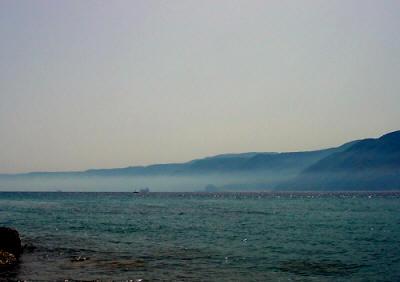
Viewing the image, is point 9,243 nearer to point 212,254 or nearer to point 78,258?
point 78,258

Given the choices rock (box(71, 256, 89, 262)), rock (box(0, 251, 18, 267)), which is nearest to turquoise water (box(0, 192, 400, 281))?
rock (box(71, 256, 89, 262))

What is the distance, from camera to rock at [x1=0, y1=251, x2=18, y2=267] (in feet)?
113

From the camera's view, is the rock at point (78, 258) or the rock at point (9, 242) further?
the rock at point (9, 242)

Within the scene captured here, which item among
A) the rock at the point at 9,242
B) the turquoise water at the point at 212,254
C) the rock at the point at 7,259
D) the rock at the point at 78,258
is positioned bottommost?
the turquoise water at the point at 212,254

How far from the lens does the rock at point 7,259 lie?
113 ft

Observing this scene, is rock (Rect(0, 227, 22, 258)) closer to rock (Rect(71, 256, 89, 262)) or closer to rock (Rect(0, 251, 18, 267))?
rock (Rect(0, 251, 18, 267))

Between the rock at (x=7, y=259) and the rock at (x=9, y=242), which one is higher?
the rock at (x=9, y=242)

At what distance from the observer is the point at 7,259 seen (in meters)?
34.9

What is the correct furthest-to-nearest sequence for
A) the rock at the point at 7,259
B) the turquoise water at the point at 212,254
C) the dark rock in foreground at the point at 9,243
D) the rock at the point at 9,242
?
the rock at the point at 9,242
the dark rock in foreground at the point at 9,243
the rock at the point at 7,259
the turquoise water at the point at 212,254

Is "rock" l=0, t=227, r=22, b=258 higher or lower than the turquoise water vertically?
higher

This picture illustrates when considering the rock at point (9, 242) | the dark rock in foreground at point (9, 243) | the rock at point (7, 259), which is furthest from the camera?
the rock at point (9, 242)

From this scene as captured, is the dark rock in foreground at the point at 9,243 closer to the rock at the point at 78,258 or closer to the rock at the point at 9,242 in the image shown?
the rock at the point at 9,242

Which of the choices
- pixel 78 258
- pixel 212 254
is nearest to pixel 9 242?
pixel 78 258

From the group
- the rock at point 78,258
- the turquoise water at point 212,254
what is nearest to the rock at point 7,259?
the turquoise water at point 212,254
